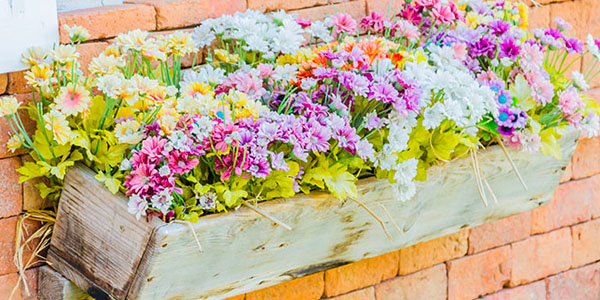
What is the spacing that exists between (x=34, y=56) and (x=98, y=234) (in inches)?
13.6

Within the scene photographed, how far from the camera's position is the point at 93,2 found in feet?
5.53

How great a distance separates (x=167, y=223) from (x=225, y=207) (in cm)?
12

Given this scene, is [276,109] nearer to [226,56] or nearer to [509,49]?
[226,56]

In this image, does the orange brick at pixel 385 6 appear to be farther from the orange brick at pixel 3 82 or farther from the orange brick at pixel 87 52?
the orange brick at pixel 3 82

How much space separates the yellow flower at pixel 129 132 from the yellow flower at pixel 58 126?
0.08 metres

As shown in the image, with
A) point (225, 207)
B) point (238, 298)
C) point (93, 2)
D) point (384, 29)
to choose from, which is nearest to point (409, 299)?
point (238, 298)

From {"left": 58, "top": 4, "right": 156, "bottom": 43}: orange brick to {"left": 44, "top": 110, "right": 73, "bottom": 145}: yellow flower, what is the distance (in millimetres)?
Answer: 233

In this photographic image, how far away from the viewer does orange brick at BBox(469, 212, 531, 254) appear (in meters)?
2.27

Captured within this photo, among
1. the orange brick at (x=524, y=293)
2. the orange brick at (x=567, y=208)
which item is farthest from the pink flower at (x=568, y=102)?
the orange brick at (x=524, y=293)

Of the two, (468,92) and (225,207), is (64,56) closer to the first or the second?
(225,207)

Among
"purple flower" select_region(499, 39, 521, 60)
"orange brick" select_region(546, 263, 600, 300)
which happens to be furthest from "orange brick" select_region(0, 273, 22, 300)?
"orange brick" select_region(546, 263, 600, 300)

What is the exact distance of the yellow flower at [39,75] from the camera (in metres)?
1.41

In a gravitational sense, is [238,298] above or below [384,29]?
below

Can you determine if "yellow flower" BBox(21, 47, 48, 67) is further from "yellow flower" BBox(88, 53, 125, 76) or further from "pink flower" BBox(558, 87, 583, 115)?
"pink flower" BBox(558, 87, 583, 115)
